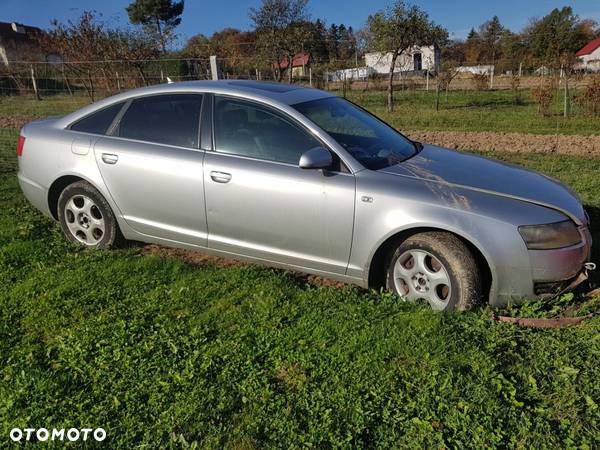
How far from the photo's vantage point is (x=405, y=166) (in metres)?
3.85

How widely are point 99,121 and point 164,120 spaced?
2.35 ft

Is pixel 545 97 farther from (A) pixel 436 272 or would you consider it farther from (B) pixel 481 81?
(A) pixel 436 272

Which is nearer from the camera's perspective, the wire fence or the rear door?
the rear door

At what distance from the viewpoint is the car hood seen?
3.53 meters

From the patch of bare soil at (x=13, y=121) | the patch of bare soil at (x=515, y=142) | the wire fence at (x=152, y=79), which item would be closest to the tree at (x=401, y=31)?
the wire fence at (x=152, y=79)

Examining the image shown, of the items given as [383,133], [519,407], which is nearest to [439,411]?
[519,407]

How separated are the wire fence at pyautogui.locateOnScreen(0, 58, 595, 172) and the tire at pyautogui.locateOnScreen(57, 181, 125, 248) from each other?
12245 mm

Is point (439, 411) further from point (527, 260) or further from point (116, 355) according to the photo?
point (116, 355)

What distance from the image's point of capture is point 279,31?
75.1 feet

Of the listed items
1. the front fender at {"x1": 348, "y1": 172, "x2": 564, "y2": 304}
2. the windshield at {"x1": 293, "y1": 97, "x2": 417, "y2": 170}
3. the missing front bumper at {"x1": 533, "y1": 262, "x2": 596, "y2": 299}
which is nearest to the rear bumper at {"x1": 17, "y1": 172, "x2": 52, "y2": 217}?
the windshield at {"x1": 293, "y1": 97, "x2": 417, "y2": 170}

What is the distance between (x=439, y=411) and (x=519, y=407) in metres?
0.42

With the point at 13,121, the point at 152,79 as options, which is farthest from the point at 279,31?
the point at 13,121

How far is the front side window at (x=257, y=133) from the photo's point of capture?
3.86m

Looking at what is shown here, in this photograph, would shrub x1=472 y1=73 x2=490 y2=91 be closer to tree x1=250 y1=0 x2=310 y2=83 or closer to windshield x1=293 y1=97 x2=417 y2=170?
tree x1=250 y1=0 x2=310 y2=83
